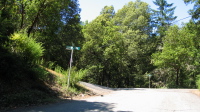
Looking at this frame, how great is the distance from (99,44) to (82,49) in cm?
297

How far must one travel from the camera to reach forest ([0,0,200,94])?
28.1 ft

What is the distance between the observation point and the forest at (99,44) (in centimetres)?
858

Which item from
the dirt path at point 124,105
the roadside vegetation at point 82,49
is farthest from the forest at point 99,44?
the dirt path at point 124,105

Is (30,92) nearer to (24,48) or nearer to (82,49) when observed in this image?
(24,48)

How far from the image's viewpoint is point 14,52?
27.1 ft

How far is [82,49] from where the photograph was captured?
2733 cm

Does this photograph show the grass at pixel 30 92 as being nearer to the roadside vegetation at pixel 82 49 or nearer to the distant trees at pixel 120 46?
the roadside vegetation at pixel 82 49

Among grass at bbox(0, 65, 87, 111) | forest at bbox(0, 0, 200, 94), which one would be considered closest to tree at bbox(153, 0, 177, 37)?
forest at bbox(0, 0, 200, 94)

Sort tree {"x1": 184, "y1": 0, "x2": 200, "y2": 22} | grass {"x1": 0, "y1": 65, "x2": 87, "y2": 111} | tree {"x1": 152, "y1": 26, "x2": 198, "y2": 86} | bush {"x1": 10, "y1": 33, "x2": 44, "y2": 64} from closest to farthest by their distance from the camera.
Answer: grass {"x1": 0, "y1": 65, "x2": 87, "y2": 111}, bush {"x1": 10, "y1": 33, "x2": 44, "y2": 64}, tree {"x1": 184, "y1": 0, "x2": 200, "y2": 22}, tree {"x1": 152, "y1": 26, "x2": 198, "y2": 86}

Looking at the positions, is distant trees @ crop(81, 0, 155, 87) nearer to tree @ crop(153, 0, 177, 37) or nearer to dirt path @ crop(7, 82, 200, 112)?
tree @ crop(153, 0, 177, 37)

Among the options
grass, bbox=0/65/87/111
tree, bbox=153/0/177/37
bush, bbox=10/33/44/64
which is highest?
tree, bbox=153/0/177/37

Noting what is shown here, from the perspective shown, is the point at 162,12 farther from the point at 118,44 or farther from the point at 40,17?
the point at 40,17

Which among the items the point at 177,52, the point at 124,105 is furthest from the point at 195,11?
the point at 124,105

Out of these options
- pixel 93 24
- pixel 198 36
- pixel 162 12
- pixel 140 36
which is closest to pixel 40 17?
pixel 93 24
